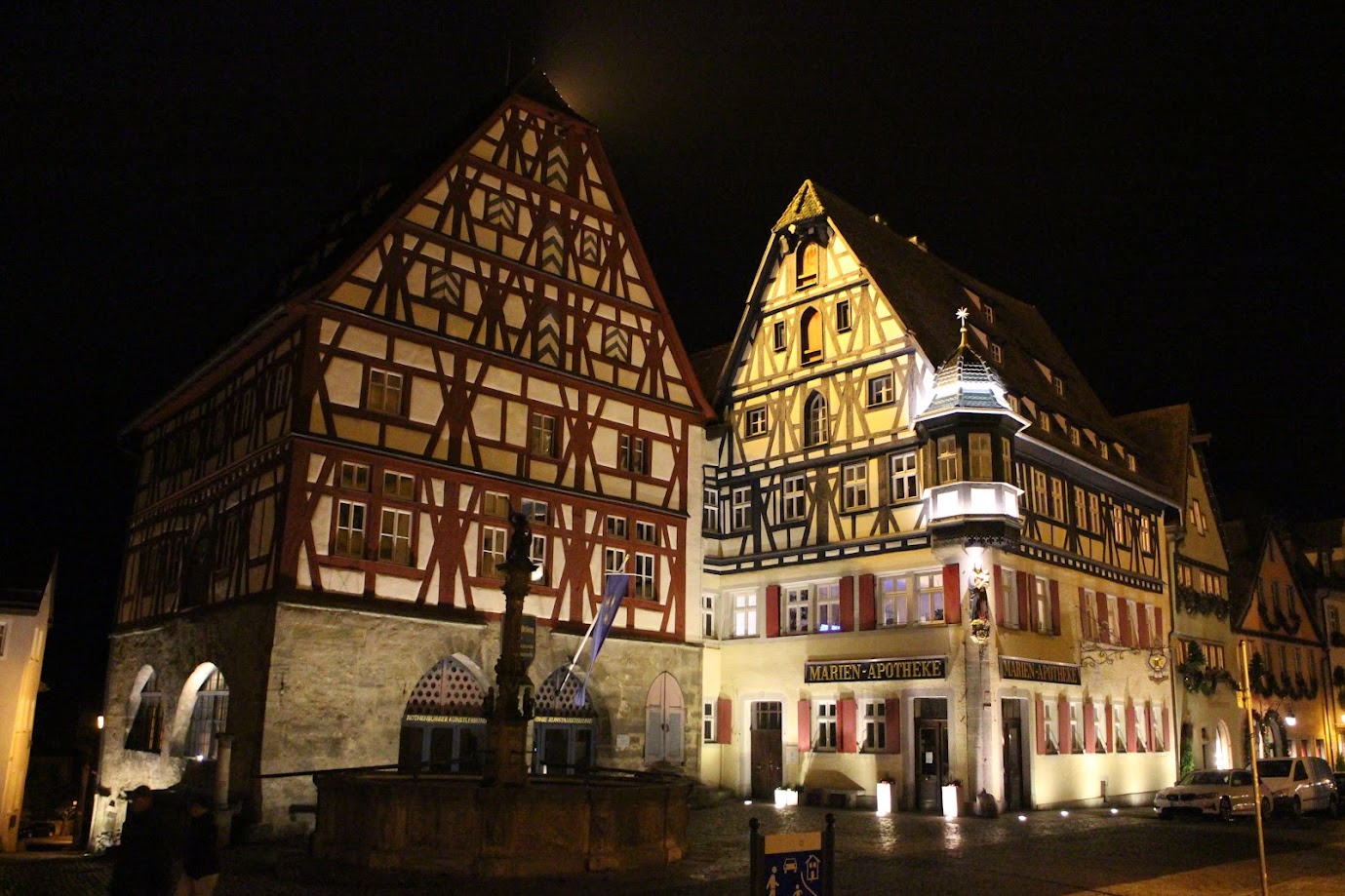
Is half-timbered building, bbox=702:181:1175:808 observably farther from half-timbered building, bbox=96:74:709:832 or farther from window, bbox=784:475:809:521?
half-timbered building, bbox=96:74:709:832

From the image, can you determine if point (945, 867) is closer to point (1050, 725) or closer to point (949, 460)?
point (949, 460)

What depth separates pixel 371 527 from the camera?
957 inches

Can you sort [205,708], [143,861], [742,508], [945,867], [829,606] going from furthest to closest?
[742,508] < [829,606] < [205,708] < [945,867] < [143,861]

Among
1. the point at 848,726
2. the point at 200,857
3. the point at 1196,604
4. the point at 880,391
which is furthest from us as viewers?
the point at 1196,604

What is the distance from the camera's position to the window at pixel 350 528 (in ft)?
78.1

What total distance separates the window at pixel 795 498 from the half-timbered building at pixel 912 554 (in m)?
0.09

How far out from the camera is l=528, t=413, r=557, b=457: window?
27.9m

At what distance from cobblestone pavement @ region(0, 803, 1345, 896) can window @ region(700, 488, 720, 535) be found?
1224cm

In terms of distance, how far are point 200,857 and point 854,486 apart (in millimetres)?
23738

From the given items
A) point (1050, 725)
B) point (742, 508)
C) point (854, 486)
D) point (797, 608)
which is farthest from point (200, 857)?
point (742, 508)

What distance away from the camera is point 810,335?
3456cm

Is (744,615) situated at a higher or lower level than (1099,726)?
higher

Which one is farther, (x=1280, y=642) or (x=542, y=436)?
(x=1280, y=642)

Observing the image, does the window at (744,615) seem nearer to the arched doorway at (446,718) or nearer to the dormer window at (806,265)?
the dormer window at (806,265)
